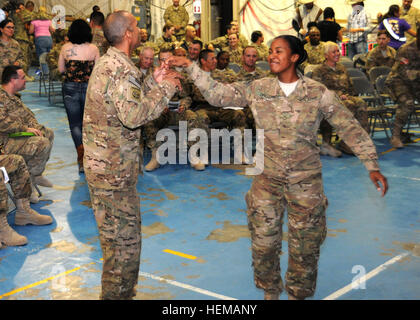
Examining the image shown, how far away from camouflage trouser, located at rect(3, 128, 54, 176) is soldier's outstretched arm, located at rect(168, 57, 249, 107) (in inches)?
121

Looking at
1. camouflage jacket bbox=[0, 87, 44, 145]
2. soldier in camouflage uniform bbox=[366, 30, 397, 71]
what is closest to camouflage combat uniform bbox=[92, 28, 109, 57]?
camouflage jacket bbox=[0, 87, 44, 145]

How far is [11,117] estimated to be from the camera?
593cm

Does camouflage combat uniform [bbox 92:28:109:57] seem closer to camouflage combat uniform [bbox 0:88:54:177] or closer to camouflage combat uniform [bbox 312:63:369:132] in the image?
camouflage combat uniform [bbox 0:88:54:177]

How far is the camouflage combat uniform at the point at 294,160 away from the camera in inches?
131

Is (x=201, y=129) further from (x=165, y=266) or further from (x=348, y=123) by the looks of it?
(x=348, y=123)

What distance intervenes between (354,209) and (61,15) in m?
18.7

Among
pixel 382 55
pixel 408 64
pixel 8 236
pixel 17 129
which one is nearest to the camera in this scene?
pixel 8 236

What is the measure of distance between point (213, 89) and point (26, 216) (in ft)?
10.0

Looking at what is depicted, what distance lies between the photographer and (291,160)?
10.9 ft

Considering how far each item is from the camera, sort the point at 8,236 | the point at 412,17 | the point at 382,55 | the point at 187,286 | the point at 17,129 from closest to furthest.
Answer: the point at 187,286
the point at 8,236
the point at 17,129
the point at 382,55
the point at 412,17

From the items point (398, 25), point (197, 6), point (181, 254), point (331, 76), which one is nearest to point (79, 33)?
point (181, 254)

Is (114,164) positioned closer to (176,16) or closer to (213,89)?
(213,89)
